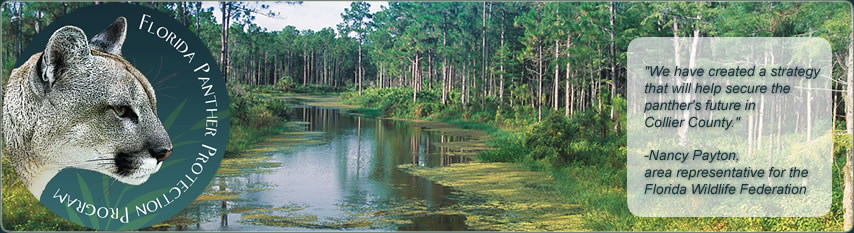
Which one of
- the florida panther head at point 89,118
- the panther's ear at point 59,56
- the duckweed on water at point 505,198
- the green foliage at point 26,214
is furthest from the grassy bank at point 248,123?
the panther's ear at point 59,56

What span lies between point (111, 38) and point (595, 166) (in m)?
10.9

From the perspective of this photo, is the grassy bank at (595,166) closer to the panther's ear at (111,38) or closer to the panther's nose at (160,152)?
the panther's nose at (160,152)

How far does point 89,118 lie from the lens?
14.0 feet

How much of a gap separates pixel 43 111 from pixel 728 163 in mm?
11375

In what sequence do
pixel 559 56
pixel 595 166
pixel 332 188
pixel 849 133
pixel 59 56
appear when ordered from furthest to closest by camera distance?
pixel 559 56
pixel 595 166
pixel 332 188
pixel 849 133
pixel 59 56

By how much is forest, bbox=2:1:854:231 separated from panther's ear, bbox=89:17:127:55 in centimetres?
549

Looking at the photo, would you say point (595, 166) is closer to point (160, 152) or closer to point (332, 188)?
point (332, 188)

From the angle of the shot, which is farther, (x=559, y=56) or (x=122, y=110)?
(x=559, y=56)

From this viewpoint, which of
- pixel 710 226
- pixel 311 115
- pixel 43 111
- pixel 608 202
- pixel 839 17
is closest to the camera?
pixel 43 111

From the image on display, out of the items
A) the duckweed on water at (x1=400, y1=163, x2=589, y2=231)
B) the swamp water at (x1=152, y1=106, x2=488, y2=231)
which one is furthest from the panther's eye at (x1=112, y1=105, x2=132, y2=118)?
the duckweed on water at (x1=400, y1=163, x2=589, y2=231)

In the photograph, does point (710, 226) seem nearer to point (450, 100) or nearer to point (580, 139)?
point (580, 139)

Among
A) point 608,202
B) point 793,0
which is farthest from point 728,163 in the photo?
point 793,0

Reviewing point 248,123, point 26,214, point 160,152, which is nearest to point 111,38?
point 160,152

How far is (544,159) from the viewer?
15188mm
